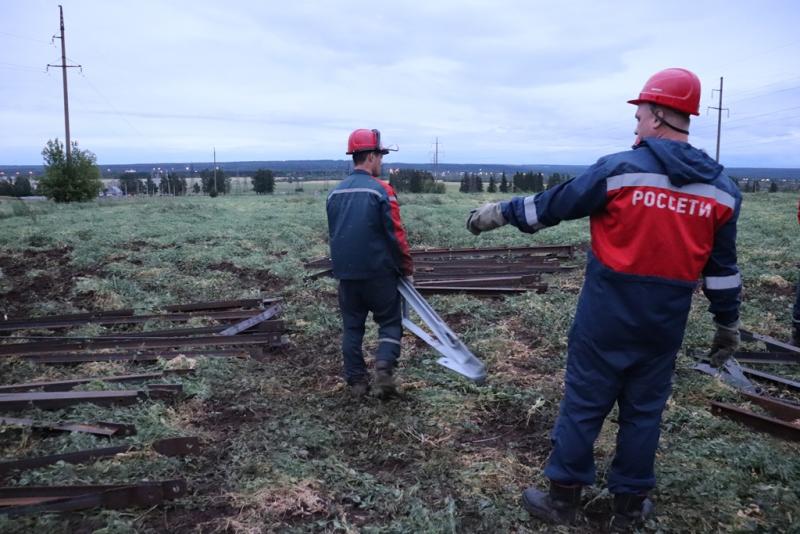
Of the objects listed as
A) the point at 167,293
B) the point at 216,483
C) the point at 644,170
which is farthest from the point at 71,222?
the point at 644,170

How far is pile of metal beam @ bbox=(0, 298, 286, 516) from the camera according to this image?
317 centimetres

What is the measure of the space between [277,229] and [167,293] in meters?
7.30

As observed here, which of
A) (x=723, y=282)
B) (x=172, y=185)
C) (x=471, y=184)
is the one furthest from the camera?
(x=172, y=185)

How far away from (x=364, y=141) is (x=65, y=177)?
3825 centimetres

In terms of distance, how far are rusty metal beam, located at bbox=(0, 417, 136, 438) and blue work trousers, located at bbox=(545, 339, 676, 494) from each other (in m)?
2.89

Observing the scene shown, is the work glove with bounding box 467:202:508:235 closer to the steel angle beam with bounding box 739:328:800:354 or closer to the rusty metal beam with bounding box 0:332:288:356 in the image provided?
the rusty metal beam with bounding box 0:332:288:356

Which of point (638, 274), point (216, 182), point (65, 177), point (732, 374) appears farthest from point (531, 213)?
point (216, 182)

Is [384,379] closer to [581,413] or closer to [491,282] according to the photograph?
[581,413]

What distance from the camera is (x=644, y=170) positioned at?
2771mm

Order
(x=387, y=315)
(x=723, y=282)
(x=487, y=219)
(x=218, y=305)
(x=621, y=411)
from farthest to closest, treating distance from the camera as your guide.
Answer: (x=218, y=305), (x=387, y=315), (x=487, y=219), (x=621, y=411), (x=723, y=282)

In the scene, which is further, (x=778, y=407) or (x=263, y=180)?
(x=263, y=180)

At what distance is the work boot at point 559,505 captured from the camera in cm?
316

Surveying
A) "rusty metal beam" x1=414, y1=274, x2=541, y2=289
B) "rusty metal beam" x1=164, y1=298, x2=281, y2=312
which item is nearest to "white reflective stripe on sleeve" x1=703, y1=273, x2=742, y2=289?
"rusty metal beam" x1=164, y1=298, x2=281, y2=312

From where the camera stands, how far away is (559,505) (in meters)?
3.17
